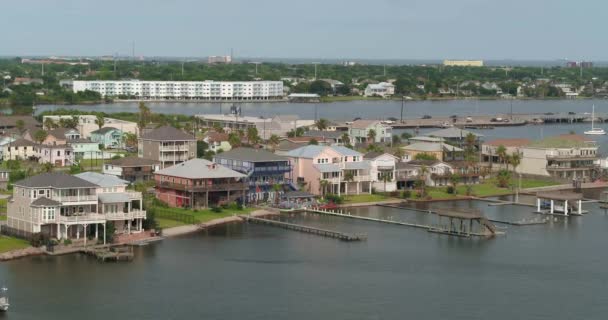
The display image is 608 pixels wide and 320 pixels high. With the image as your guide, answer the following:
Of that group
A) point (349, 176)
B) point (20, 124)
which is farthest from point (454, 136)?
point (20, 124)

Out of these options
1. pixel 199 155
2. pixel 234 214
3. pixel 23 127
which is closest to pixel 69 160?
pixel 199 155

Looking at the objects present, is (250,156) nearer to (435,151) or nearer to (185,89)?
(435,151)

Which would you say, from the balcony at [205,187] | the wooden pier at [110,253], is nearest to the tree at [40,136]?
the balcony at [205,187]

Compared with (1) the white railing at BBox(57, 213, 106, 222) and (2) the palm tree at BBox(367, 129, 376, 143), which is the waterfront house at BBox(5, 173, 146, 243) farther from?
(2) the palm tree at BBox(367, 129, 376, 143)

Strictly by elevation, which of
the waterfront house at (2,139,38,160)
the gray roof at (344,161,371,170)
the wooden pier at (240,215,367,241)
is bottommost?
the wooden pier at (240,215,367,241)

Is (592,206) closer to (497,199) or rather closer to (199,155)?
(497,199)

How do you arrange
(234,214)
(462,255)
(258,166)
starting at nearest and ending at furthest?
(462,255)
(234,214)
(258,166)

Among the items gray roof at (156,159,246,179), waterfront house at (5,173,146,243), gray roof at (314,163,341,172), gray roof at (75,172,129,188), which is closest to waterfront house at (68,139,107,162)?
gray roof at (156,159,246,179)
